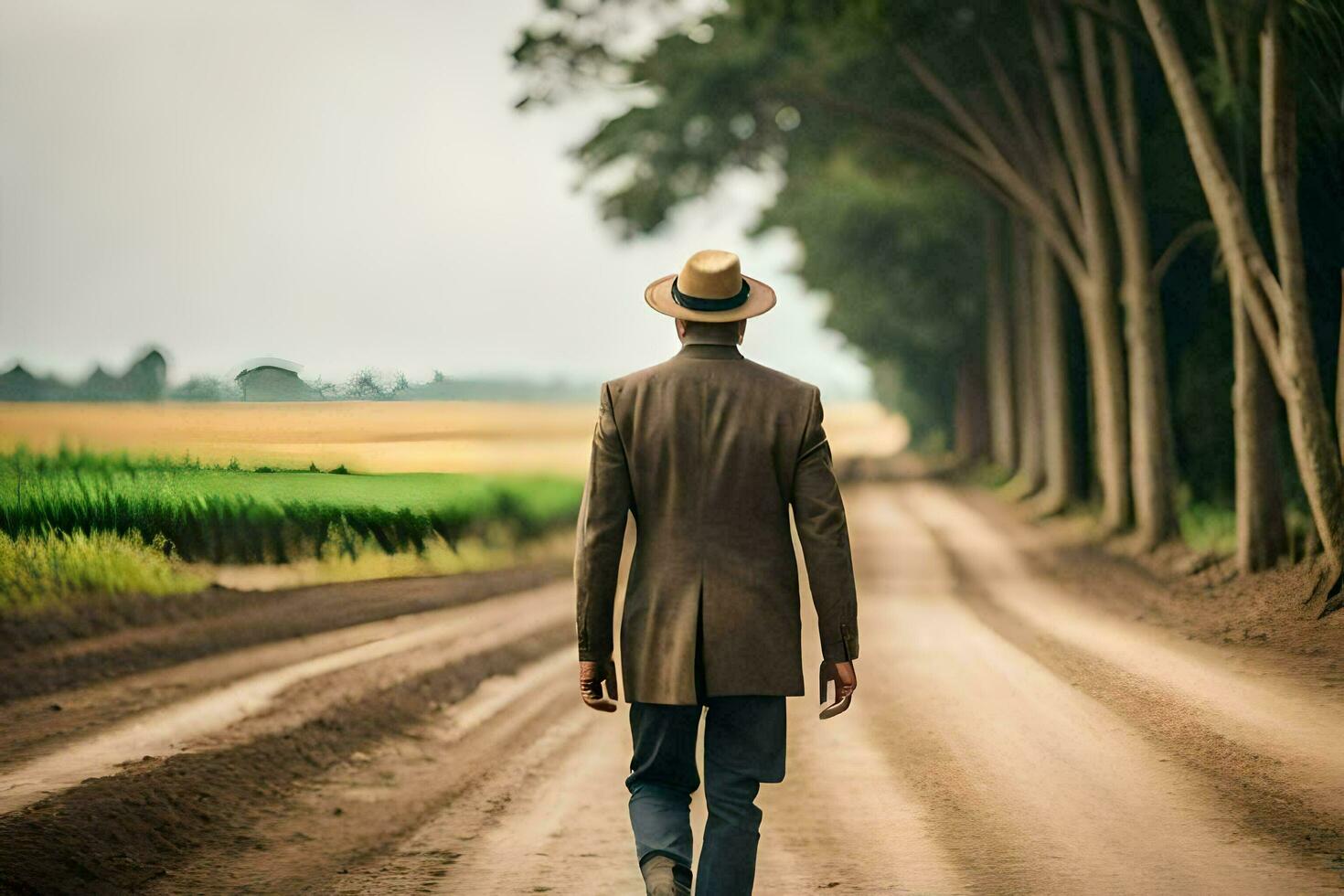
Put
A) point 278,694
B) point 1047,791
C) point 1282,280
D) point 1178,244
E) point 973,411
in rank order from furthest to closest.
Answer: point 973,411
point 1178,244
point 1282,280
point 278,694
point 1047,791

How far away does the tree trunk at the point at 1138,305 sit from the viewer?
15.3 m

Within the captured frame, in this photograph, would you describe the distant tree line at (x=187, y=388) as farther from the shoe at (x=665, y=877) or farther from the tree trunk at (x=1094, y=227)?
the tree trunk at (x=1094, y=227)

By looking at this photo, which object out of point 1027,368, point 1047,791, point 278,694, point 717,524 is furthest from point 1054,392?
point 717,524


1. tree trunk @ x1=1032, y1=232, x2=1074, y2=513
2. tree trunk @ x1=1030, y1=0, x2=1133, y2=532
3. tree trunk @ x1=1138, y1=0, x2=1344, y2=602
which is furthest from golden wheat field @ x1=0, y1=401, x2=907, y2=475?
tree trunk @ x1=1032, y1=232, x2=1074, y2=513

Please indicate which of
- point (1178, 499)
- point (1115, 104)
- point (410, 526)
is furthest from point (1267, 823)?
point (1115, 104)

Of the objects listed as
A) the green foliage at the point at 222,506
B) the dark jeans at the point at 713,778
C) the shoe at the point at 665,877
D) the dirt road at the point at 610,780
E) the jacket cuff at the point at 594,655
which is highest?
the green foliage at the point at 222,506

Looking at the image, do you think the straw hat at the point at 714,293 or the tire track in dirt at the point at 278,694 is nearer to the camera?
the straw hat at the point at 714,293

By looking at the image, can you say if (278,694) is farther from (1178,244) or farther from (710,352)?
(1178,244)

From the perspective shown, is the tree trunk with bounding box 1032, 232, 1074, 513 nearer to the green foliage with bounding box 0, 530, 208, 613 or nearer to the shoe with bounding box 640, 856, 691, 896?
the green foliage with bounding box 0, 530, 208, 613

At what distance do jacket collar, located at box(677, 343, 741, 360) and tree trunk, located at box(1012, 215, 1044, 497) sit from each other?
19.7 m

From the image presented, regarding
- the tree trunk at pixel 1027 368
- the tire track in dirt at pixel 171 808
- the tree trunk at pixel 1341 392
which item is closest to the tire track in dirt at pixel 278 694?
the tire track in dirt at pixel 171 808

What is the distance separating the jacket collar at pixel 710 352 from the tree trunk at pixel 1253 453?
272 inches

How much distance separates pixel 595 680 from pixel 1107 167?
12.8 m

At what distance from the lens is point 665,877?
4738 mm
